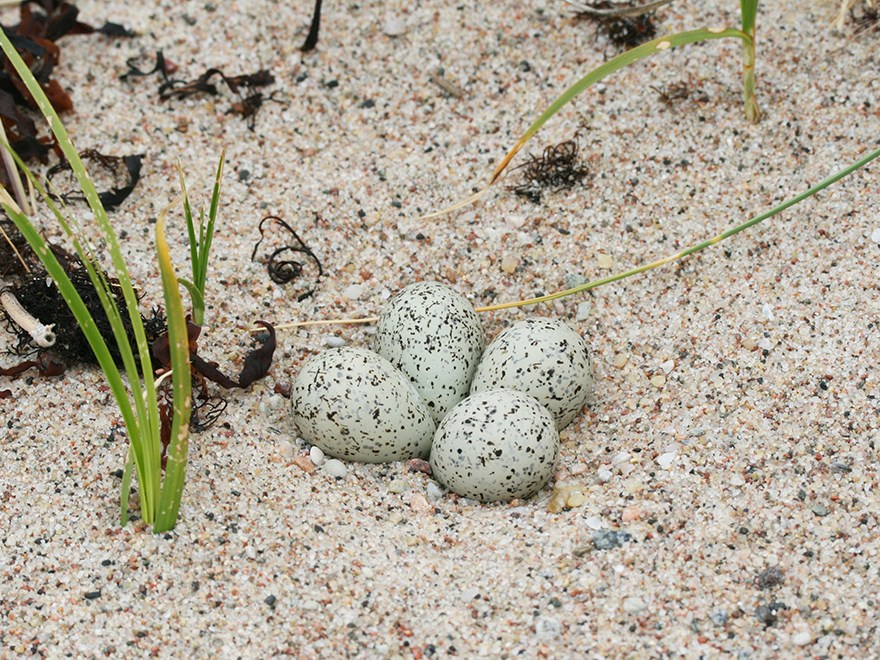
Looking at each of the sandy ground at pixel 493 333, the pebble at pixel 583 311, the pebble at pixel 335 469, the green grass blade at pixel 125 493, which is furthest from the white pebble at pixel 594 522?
the green grass blade at pixel 125 493

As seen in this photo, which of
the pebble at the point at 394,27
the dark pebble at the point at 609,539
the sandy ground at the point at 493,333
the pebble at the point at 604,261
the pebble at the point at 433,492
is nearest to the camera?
the sandy ground at the point at 493,333

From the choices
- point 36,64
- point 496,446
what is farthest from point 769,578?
point 36,64

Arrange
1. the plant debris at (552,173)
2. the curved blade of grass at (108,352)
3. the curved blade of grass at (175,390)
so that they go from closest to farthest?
the curved blade of grass at (175,390), the curved blade of grass at (108,352), the plant debris at (552,173)

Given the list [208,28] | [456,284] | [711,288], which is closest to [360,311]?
[456,284]

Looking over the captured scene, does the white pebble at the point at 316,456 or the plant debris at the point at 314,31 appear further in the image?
the plant debris at the point at 314,31

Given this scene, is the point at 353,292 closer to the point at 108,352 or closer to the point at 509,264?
the point at 509,264

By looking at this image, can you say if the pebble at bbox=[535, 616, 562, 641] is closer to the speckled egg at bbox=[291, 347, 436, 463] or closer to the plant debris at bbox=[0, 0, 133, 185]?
the speckled egg at bbox=[291, 347, 436, 463]

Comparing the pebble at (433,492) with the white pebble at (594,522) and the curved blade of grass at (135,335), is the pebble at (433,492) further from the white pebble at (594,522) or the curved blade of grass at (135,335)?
the curved blade of grass at (135,335)
